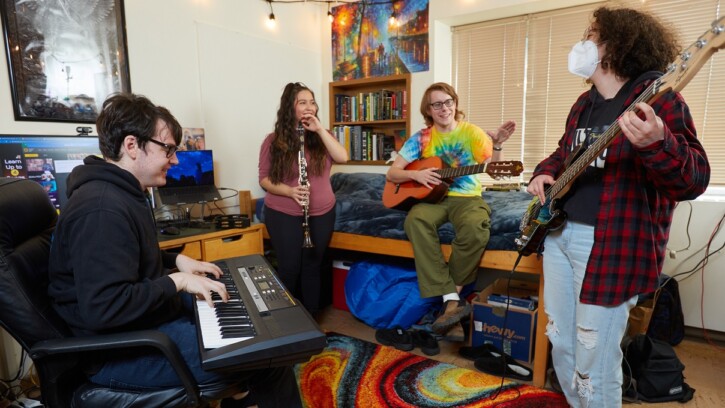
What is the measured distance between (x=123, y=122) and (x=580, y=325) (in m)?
1.50

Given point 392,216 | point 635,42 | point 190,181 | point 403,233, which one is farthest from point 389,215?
point 635,42

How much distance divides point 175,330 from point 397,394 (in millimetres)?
1119

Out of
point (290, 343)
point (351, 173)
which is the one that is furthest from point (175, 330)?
point (351, 173)

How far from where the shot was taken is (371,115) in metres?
3.74

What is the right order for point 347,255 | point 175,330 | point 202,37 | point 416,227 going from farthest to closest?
point 347,255 → point 202,37 → point 416,227 → point 175,330

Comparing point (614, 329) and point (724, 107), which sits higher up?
point (724, 107)

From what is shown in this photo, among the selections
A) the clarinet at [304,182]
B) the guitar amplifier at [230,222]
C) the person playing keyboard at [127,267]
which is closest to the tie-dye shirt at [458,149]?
the clarinet at [304,182]

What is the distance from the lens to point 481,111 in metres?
3.53

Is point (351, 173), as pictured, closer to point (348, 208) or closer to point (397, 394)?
point (348, 208)

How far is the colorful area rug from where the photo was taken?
1835 millimetres

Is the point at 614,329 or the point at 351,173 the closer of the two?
the point at 614,329

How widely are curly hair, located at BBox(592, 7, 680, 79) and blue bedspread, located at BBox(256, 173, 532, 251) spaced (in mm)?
1009

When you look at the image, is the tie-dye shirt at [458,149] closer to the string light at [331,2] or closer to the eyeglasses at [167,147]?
the eyeglasses at [167,147]

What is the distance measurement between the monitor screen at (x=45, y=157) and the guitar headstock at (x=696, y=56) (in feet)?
7.06
